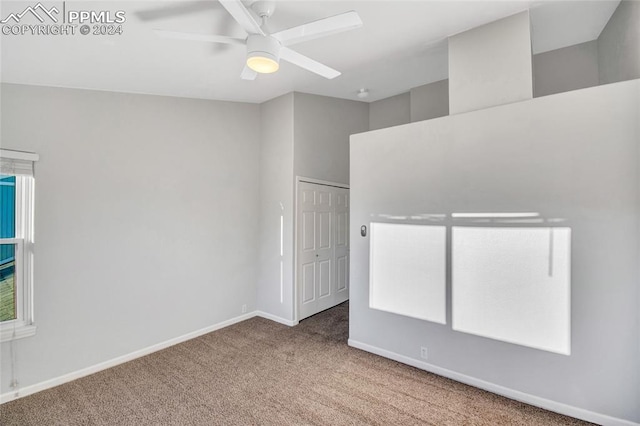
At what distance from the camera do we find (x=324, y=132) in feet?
15.7

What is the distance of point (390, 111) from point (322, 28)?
3.39 meters

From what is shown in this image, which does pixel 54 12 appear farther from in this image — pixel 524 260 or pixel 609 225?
pixel 609 225

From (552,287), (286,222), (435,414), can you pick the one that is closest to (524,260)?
(552,287)

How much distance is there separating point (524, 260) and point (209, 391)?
296 centimetres

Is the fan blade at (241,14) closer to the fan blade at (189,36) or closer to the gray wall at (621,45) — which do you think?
the fan blade at (189,36)

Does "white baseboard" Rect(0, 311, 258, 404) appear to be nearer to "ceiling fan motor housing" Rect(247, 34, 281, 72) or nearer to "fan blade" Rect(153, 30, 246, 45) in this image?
"fan blade" Rect(153, 30, 246, 45)

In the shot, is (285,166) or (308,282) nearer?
(285,166)

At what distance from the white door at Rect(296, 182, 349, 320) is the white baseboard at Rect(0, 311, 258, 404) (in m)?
1.12

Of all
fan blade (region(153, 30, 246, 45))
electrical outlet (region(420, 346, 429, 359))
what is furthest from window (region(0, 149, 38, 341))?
electrical outlet (region(420, 346, 429, 359))

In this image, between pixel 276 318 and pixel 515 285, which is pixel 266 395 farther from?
pixel 515 285

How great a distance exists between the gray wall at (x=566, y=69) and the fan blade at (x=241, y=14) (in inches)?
126

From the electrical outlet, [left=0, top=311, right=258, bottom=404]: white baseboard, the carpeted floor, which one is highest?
the electrical outlet

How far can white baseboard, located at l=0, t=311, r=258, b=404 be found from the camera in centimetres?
270

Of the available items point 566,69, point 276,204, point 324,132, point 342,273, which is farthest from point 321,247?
point 566,69
